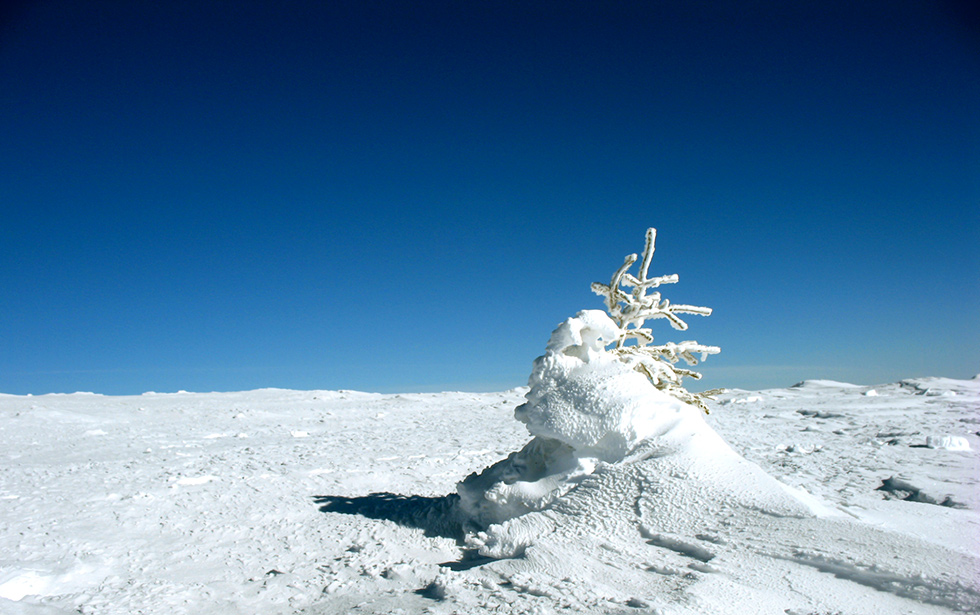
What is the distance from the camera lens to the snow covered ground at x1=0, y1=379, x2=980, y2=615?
8.21 feet

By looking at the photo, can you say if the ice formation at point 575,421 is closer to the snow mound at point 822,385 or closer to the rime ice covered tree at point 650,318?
the rime ice covered tree at point 650,318

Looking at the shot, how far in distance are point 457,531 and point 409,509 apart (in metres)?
0.71

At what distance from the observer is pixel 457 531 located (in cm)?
416

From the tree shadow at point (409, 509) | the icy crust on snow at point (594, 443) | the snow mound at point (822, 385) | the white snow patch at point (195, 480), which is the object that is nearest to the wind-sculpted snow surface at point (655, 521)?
the icy crust on snow at point (594, 443)

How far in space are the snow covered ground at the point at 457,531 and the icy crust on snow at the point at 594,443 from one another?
0.03 m

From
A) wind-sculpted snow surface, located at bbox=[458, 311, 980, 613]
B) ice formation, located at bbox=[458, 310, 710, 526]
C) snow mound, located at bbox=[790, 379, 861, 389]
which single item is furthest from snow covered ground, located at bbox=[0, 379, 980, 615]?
snow mound, located at bbox=[790, 379, 861, 389]

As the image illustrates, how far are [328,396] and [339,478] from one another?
9.03 meters

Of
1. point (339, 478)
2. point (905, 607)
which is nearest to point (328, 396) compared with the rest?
point (339, 478)

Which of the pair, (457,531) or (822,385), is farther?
(822,385)

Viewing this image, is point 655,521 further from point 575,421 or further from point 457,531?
point 457,531

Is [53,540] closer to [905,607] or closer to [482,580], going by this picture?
[482,580]

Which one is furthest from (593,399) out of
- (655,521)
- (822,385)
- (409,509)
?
(822,385)

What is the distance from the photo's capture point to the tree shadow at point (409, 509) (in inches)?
167

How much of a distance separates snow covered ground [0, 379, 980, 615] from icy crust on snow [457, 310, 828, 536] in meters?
0.03
